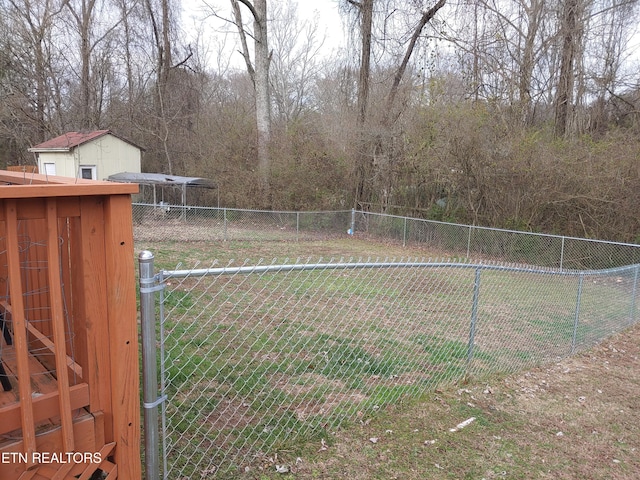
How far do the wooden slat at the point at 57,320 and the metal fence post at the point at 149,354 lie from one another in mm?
→ 321

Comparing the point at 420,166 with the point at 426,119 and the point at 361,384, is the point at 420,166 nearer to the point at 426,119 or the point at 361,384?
the point at 426,119

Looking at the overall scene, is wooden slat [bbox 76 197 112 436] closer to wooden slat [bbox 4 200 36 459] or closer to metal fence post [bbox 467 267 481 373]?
wooden slat [bbox 4 200 36 459]

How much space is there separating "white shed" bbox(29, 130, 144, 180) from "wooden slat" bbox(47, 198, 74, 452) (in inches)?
767

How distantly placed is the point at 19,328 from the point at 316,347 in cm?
360

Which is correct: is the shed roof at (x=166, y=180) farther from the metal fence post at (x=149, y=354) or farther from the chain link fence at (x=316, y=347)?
the metal fence post at (x=149, y=354)

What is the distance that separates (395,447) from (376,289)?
510 centimetres

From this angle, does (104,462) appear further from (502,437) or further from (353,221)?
(353,221)

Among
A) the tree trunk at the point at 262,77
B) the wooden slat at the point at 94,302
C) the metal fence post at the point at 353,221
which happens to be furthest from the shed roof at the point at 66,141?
the wooden slat at the point at 94,302

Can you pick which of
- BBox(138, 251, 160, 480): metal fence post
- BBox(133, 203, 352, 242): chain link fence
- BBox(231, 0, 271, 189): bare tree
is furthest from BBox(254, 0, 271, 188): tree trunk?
BBox(138, 251, 160, 480): metal fence post

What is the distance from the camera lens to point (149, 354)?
79.6 inches

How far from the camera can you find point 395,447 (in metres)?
3.08

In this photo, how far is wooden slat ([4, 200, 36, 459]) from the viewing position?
1608 mm

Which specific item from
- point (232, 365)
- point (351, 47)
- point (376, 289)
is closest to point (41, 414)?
point (232, 365)

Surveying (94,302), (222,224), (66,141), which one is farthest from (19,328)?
(66,141)
